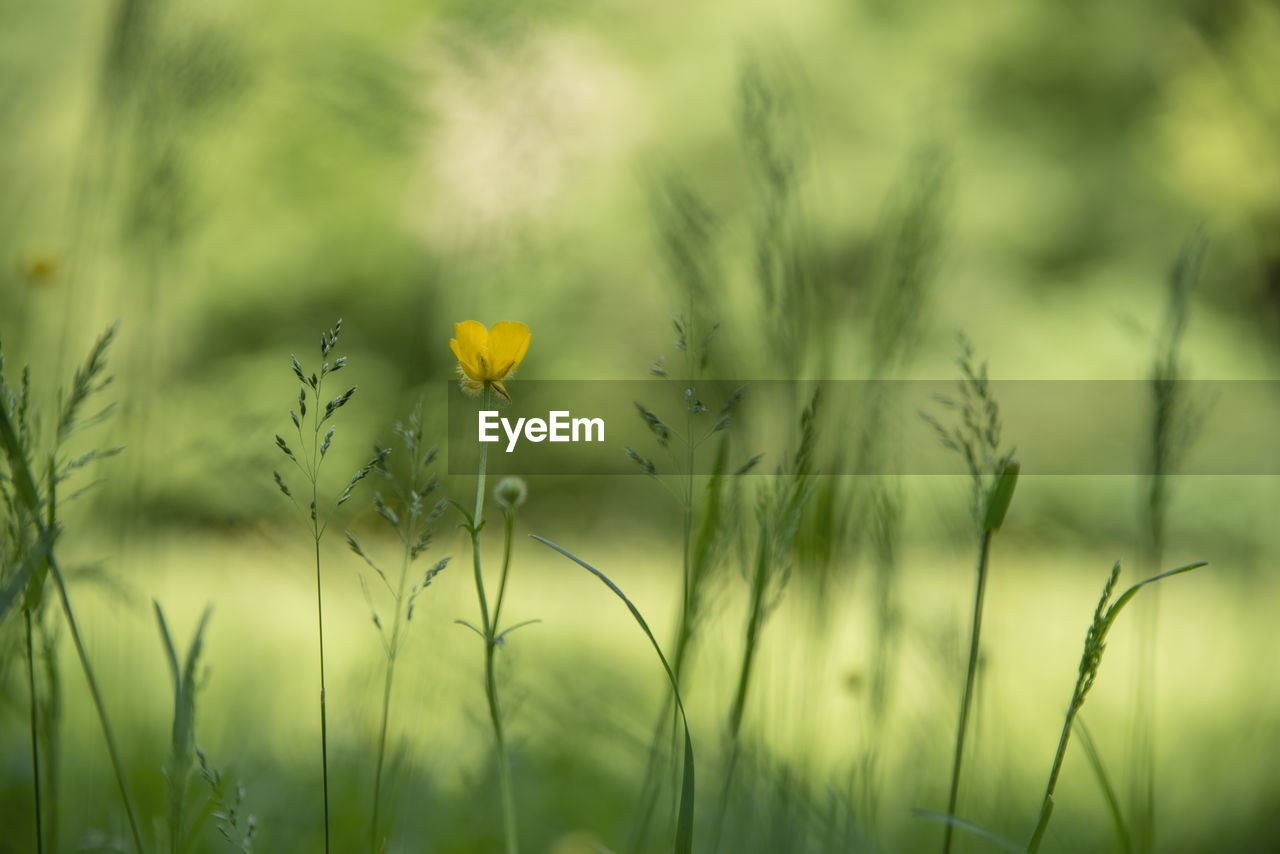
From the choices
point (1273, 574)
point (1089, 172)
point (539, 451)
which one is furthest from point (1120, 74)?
point (539, 451)

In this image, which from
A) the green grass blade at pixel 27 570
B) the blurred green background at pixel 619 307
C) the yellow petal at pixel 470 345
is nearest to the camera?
the green grass blade at pixel 27 570

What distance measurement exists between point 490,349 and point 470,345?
1 cm

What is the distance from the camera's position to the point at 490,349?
44 cm

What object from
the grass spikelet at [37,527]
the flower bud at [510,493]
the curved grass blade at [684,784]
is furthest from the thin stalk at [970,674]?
the grass spikelet at [37,527]

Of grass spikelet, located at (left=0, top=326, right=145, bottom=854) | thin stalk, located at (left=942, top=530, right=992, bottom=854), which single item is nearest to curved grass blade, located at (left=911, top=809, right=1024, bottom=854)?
thin stalk, located at (left=942, top=530, right=992, bottom=854)

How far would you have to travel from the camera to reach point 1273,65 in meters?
2.33

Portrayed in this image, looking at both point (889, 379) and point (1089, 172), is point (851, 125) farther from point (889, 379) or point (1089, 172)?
point (889, 379)

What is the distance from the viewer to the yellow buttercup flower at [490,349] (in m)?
0.43

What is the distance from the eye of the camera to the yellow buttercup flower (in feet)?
1.41

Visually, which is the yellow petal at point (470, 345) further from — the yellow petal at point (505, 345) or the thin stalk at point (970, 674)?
the thin stalk at point (970, 674)

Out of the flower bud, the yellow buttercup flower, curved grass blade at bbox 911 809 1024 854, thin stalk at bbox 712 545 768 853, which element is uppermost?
the yellow buttercup flower

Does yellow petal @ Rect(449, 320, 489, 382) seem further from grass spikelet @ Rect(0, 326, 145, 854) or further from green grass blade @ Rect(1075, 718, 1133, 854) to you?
green grass blade @ Rect(1075, 718, 1133, 854)

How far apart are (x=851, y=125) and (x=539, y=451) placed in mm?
2009

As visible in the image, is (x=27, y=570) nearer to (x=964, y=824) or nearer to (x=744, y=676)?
(x=744, y=676)
